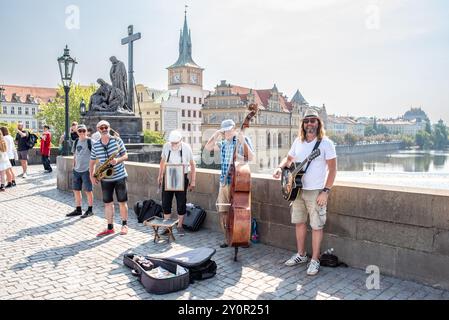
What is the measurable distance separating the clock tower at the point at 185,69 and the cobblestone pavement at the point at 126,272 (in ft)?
279

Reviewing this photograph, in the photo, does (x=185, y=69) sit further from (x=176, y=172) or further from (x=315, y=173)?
(x=315, y=173)

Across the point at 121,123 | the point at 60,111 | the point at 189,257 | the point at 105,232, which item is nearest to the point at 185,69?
the point at 60,111

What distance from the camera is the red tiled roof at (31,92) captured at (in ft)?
271

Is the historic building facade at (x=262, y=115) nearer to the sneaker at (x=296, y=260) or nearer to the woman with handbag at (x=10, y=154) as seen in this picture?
the woman with handbag at (x=10, y=154)

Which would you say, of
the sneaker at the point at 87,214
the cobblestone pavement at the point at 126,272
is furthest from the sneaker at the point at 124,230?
the sneaker at the point at 87,214

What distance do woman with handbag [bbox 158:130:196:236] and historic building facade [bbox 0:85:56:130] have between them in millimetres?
82125

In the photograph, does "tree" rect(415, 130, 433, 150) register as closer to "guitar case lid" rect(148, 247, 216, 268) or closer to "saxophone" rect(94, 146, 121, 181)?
"saxophone" rect(94, 146, 121, 181)

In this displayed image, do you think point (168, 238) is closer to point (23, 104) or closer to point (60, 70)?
point (60, 70)

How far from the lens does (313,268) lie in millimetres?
4586

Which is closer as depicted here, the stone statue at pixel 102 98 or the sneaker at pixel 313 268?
the sneaker at pixel 313 268

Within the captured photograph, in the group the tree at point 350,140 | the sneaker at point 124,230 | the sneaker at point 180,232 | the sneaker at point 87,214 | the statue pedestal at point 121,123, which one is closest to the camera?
the sneaker at point 180,232

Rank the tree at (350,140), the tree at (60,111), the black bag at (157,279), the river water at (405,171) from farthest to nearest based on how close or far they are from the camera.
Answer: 1. the tree at (350,140)
2. the tree at (60,111)
3. the river water at (405,171)
4. the black bag at (157,279)

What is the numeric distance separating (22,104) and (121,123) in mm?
78016
